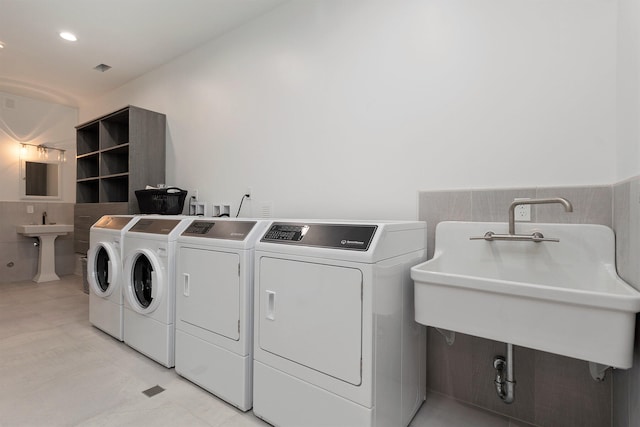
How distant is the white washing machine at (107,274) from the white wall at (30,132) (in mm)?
3022

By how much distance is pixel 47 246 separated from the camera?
466 cm

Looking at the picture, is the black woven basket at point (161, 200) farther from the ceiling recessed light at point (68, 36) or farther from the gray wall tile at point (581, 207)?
the gray wall tile at point (581, 207)

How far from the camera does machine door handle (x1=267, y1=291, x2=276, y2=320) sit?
1.55 m

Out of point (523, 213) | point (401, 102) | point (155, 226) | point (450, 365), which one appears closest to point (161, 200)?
point (155, 226)

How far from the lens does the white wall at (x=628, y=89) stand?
3.68 ft

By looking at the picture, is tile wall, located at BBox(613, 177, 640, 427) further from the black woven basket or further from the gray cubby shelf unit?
the gray cubby shelf unit

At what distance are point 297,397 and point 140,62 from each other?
385 cm

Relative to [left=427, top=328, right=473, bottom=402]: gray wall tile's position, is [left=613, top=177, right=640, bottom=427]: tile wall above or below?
above

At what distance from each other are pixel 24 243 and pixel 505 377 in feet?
20.3

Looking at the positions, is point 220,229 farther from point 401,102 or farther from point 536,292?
point 536,292

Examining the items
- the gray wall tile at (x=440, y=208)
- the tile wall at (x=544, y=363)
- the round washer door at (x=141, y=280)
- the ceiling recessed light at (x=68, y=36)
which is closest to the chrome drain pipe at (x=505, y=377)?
the tile wall at (x=544, y=363)

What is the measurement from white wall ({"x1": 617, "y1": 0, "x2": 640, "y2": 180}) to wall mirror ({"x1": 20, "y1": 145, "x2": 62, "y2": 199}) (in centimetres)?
652

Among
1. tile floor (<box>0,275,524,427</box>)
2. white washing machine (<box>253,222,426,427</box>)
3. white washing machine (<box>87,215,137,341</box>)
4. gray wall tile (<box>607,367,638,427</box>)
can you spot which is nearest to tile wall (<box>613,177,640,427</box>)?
gray wall tile (<box>607,367,638,427</box>)

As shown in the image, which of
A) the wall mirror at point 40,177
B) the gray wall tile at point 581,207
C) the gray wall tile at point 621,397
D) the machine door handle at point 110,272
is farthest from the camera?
the wall mirror at point 40,177
